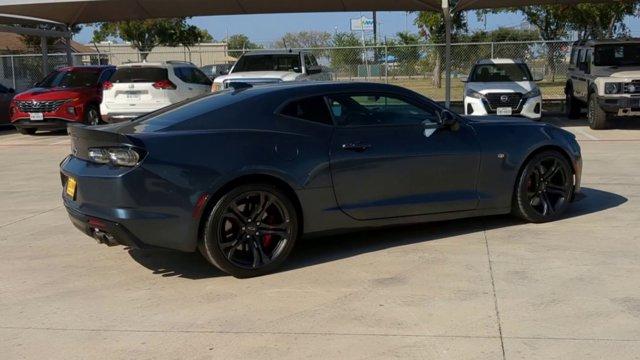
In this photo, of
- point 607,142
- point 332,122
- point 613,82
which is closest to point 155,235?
point 332,122

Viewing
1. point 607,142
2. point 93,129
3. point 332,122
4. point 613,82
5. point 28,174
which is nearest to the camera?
point 93,129

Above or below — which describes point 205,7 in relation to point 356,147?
above

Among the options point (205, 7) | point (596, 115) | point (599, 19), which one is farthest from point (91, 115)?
point (599, 19)

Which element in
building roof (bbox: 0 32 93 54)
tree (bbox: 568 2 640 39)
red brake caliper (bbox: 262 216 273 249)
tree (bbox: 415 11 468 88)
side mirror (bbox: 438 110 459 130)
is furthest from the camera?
building roof (bbox: 0 32 93 54)

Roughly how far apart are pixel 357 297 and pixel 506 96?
423 inches

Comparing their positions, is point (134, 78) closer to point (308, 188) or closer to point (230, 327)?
point (308, 188)

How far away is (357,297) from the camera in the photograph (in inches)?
184

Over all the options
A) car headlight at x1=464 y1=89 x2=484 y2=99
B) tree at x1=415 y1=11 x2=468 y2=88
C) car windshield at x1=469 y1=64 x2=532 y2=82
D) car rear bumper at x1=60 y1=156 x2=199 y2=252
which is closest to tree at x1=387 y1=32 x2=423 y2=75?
tree at x1=415 y1=11 x2=468 y2=88

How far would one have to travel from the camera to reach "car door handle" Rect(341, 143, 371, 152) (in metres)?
5.48

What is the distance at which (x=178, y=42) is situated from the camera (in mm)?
45031

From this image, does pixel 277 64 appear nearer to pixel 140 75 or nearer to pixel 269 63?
pixel 269 63

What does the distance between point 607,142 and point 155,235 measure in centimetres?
1073

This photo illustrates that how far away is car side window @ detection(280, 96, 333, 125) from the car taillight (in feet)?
32.6

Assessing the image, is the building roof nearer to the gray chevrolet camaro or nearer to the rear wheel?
the rear wheel
